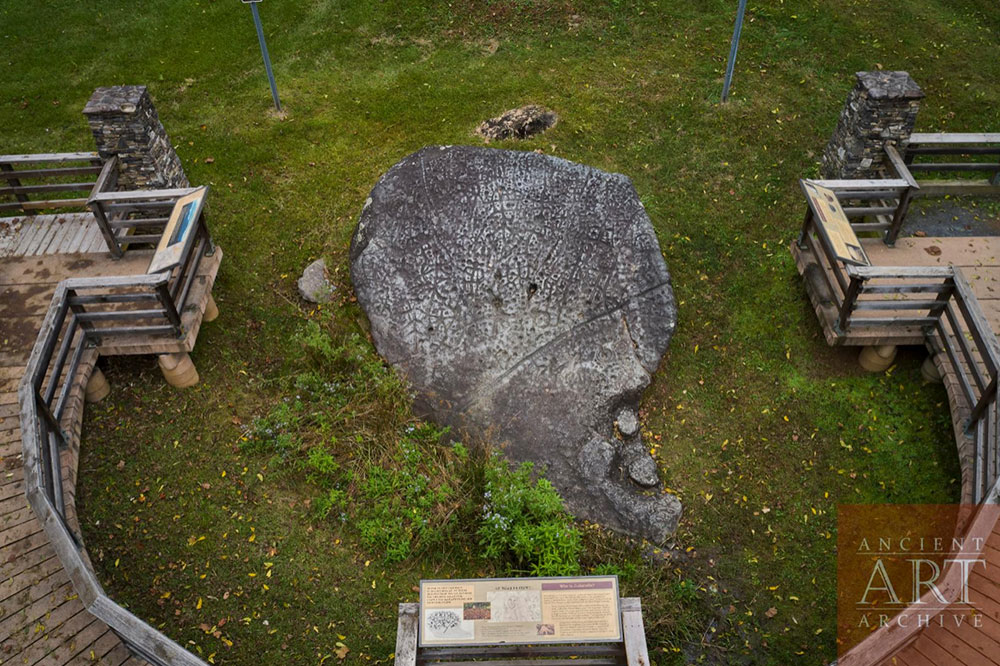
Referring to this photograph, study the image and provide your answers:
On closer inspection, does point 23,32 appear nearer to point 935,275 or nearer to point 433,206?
point 433,206

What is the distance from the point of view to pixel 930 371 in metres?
9.35

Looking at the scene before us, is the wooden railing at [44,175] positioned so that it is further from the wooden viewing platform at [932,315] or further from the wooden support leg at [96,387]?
the wooden viewing platform at [932,315]

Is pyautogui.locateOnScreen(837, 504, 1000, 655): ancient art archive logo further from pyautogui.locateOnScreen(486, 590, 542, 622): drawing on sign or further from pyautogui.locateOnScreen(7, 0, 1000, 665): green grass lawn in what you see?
pyautogui.locateOnScreen(486, 590, 542, 622): drawing on sign

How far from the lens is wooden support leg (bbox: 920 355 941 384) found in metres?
9.29

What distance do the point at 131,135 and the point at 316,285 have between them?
3.14 meters

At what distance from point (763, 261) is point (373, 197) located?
5.71 meters

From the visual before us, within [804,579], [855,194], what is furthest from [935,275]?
[804,579]

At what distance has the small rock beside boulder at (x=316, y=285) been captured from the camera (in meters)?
10.6

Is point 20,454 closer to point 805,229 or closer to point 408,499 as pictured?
point 408,499

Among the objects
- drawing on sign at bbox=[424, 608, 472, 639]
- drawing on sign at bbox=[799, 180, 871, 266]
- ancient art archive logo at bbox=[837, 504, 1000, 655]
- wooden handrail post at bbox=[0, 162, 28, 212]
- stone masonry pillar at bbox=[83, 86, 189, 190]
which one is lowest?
ancient art archive logo at bbox=[837, 504, 1000, 655]

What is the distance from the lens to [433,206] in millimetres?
10141

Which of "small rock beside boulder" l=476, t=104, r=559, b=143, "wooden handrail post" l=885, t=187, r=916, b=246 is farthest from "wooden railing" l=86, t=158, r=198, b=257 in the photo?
"wooden handrail post" l=885, t=187, r=916, b=246

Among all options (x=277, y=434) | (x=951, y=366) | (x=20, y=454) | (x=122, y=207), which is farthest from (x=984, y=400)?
(x=122, y=207)

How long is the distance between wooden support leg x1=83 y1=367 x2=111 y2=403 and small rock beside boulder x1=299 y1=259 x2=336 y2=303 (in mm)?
2779
